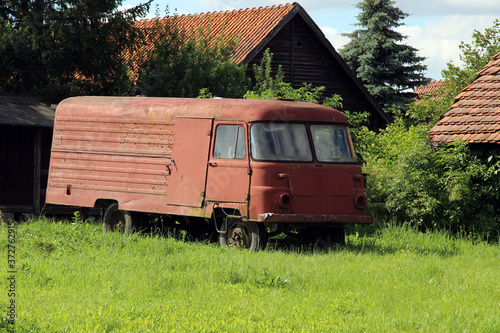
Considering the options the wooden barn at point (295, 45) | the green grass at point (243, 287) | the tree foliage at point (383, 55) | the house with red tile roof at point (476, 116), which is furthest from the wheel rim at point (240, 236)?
the tree foliage at point (383, 55)

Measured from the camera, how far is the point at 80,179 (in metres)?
15.1

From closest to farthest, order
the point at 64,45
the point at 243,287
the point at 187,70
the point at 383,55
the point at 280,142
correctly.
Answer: the point at 243,287 < the point at 280,142 < the point at 64,45 < the point at 187,70 < the point at 383,55

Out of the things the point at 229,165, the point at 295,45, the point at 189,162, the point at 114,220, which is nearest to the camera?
the point at 229,165

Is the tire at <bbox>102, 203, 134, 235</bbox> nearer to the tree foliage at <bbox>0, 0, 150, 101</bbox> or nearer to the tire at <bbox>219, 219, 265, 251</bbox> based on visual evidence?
the tire at <bbox>219, 219, 265, 251</bbox>

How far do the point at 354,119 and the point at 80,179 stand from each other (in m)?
6.74

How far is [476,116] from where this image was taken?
15.9 meters

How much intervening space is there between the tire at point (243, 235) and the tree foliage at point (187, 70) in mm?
9449

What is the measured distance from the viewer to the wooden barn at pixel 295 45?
27172mm

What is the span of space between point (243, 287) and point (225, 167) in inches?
149

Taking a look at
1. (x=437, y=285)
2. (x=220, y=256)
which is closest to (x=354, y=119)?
(x=220, y=256)

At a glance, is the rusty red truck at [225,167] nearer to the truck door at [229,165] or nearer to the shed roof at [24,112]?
the truck door at [229,165]

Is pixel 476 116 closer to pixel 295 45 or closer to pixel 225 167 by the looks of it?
pixel 225 167

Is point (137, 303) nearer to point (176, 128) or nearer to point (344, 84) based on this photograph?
point (176, 128)

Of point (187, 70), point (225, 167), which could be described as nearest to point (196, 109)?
point (225, 167)
